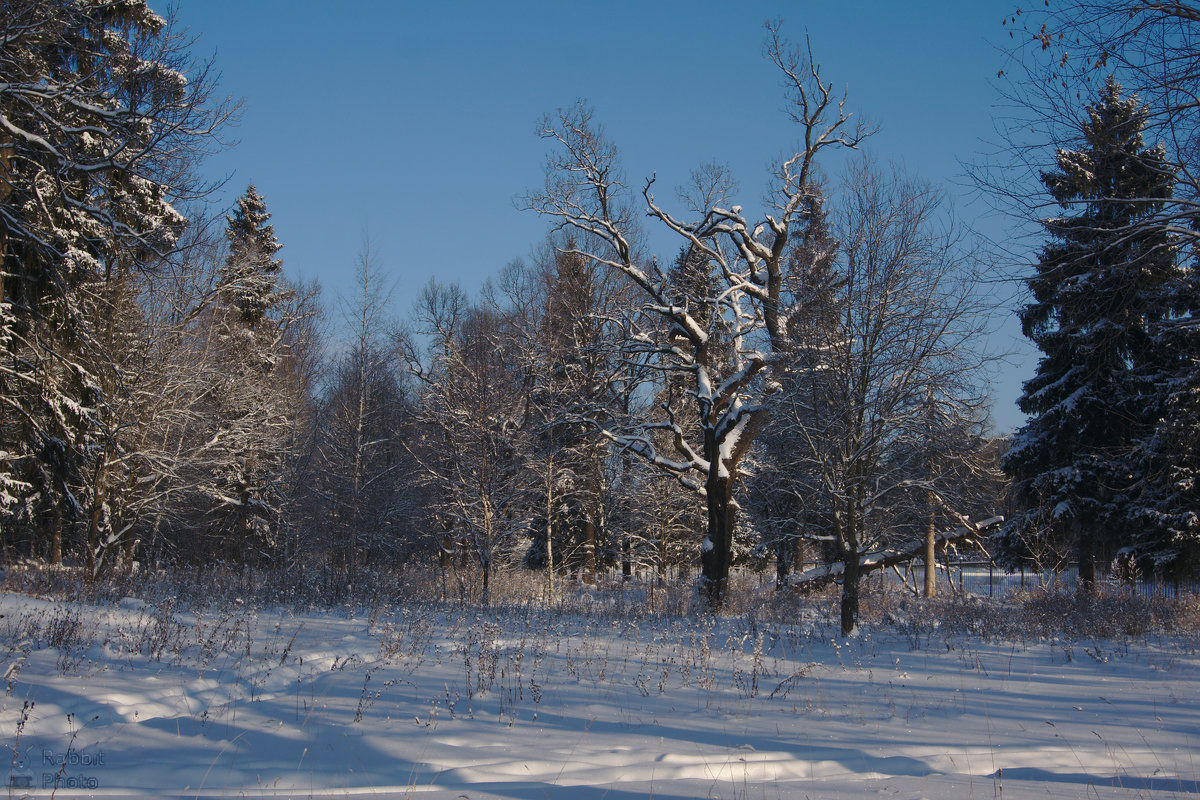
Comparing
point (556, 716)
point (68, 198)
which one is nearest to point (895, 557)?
point (556, 716)

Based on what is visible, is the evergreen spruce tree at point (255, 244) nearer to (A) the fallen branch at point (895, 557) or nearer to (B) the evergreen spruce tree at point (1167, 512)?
(A) the fallen branch at point (895, 557)

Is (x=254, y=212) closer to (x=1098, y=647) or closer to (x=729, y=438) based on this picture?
(x=729, y=438)

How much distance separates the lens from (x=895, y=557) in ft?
54.9

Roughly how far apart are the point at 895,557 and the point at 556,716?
43.1 feet

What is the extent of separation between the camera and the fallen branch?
48.3ft

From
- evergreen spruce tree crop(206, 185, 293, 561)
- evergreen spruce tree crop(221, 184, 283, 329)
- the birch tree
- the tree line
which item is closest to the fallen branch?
the tree line

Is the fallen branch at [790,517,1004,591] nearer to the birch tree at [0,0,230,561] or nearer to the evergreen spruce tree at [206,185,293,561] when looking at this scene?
the birch tree at [0,0,230,561]

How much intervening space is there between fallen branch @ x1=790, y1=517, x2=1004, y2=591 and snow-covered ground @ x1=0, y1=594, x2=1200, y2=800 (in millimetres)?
4796

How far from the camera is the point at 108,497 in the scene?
1598 centimetres

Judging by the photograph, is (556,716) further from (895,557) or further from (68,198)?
(895,557)

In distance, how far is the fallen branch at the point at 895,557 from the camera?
1473 centimetres

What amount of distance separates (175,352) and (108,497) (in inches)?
146

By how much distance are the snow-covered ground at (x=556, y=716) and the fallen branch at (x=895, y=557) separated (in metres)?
4.80

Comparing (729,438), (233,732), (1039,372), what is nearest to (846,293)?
(729,438)
